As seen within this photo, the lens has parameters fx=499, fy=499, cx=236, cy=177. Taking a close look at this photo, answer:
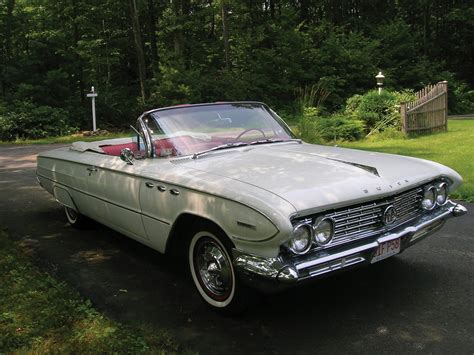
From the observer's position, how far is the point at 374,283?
13.7 ft

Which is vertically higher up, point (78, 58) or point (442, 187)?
point (78, 58)

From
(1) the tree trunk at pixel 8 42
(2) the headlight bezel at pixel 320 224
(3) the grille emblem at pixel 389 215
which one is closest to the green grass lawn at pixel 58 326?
(2) the headlight bezel at pixel 320 224

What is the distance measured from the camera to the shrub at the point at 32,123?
2123 cm

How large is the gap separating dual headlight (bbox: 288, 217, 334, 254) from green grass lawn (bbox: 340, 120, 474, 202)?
441 cm

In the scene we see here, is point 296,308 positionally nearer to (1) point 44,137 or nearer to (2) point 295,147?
(2) point 295,147

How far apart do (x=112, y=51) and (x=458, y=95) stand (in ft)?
74.3

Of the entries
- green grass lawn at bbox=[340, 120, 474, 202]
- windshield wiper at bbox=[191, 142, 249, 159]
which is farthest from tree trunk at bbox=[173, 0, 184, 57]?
windshield wiper at bbox=[191, 142, 249, 159]

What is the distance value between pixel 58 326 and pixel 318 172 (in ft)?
7.07

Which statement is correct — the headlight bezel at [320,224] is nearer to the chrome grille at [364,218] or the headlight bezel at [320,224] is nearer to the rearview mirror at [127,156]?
the chrome grille at [364,218]

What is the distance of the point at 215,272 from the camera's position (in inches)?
147

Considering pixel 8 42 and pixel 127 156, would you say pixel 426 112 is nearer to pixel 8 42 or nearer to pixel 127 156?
pixel 127 156

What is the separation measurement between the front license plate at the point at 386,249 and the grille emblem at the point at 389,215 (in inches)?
5.7

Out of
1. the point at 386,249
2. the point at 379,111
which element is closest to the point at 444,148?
the point at 379,111

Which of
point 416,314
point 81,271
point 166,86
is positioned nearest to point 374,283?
point 416,314
